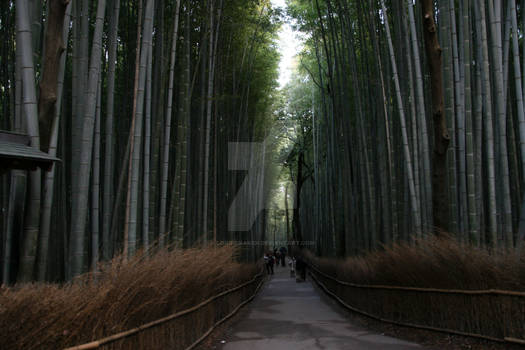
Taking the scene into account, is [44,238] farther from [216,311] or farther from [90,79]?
[216,311]

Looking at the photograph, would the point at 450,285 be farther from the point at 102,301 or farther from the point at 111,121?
the point at 111,121

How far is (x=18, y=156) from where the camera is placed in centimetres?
260

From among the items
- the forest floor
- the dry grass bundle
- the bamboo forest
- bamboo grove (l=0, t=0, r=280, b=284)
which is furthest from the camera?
the forest floor

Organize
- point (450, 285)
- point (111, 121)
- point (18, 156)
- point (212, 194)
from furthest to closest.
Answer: point (212, 194) → point (111, 121) → point (450, 285) → point (18, 156)

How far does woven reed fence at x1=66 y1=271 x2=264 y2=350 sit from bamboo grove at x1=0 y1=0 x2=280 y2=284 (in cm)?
63

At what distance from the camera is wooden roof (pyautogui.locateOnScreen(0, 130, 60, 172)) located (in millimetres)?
2621

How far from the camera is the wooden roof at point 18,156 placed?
2.62 m

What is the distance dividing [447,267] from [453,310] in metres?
0.39

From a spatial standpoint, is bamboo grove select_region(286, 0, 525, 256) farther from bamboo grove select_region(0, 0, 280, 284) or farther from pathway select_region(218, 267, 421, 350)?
bamboo grove select_region(0, 0, 280, 284)

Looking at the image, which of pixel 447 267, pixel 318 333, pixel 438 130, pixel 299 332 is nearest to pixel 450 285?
pixel 447 267

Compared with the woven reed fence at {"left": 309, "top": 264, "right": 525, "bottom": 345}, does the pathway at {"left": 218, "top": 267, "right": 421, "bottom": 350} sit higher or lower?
lower

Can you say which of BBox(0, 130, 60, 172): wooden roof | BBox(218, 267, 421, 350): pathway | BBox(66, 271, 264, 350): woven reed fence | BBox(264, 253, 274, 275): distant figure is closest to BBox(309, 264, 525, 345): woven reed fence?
BBox(218, 267, 421, 350): pathway

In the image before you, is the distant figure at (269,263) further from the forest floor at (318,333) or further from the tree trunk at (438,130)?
the tree trunk at (438,130)

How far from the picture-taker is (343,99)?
8.66 m
